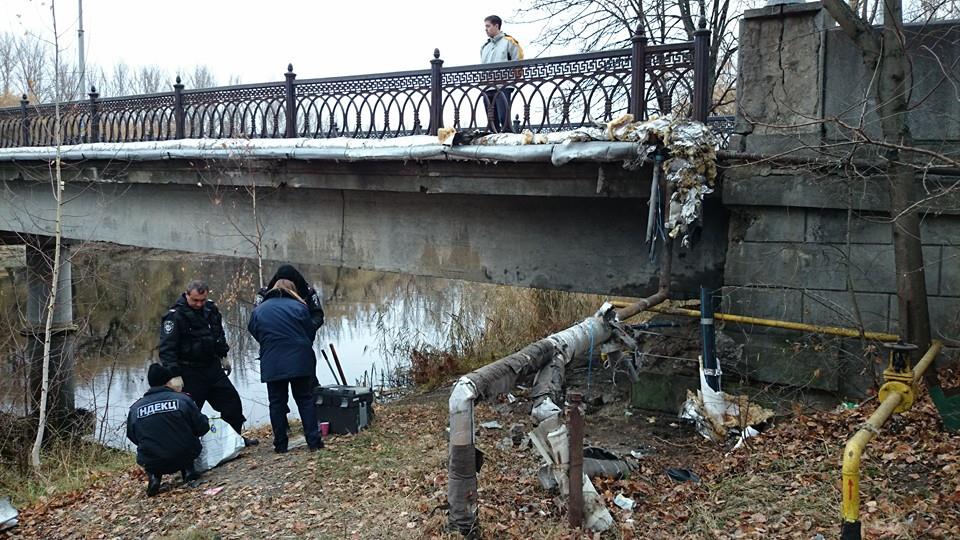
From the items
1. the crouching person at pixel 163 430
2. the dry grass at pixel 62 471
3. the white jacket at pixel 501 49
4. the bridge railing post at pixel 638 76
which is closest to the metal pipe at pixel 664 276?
the bridge railing post at pixel 638 76

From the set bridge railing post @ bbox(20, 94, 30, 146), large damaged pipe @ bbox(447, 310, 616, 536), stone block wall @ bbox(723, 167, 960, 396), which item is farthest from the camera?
bridge railing post @ bbox(20, 94, 30, 146)

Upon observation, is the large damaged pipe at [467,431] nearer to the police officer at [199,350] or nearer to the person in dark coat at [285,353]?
the person in dark coat at [285,353]

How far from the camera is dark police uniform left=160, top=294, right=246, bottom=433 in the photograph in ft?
25.6

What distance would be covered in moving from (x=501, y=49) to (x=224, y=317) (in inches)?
618

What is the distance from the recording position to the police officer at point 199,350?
7.82 meters

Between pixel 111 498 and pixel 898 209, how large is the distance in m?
7.78

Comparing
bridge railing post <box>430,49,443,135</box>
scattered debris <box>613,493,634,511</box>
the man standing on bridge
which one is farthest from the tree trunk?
bridge railing post <box>430,49,443,135</box>

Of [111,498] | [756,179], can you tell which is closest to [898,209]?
[756,179]

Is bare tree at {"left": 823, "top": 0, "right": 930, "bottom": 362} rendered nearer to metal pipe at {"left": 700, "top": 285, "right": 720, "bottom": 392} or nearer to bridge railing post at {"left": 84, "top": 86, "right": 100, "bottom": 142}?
metal pipe at {"left": 700, "top": 285, "right": 720, "bottom": 392}

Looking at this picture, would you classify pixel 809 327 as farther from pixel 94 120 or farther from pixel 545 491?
pixel 94 120

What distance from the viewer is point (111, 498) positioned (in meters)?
7.40

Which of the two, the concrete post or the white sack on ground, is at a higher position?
the concrete post

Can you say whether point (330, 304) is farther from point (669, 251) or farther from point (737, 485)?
point (737, 485)

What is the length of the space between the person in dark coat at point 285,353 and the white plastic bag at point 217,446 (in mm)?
589
